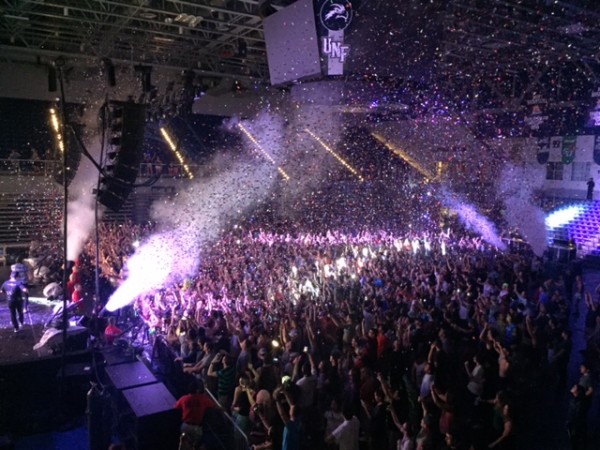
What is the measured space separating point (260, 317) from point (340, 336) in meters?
1.11

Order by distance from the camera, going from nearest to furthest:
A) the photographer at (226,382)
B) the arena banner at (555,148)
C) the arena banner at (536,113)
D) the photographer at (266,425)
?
1. the photographer at (266,425)
2. the photographer at (226,382)
3. the arena banner at (536,113)
4. the arena banner at (555,148)

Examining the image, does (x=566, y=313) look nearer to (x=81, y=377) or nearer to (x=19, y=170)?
(x=81, y=377)

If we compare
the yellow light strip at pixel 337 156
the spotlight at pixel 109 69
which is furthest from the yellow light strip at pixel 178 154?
the spotlight at pixel 109 69

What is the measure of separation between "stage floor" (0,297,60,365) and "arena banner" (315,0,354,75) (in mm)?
4785

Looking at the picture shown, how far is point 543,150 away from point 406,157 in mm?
5356

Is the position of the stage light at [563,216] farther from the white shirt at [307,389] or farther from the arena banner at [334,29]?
the white shirt at [307,389]

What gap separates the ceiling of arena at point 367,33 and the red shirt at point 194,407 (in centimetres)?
470

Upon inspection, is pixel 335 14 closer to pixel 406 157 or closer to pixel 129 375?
pixel 129 375

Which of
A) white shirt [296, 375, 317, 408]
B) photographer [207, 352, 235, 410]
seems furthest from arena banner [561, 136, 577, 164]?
photographer [207, 352, 235, 410]

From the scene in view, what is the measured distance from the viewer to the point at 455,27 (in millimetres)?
10242

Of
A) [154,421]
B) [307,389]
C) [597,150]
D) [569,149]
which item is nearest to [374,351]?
[307,389]

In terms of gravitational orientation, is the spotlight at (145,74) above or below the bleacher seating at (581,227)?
above

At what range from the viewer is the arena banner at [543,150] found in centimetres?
1730

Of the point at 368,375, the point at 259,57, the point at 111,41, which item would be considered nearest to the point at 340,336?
the point at 368,375
